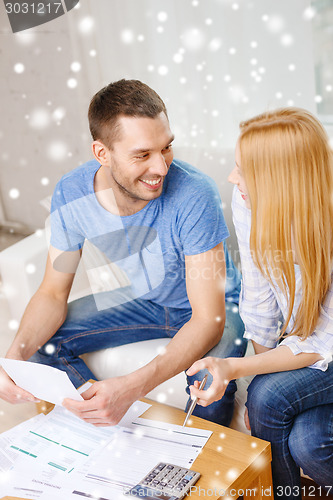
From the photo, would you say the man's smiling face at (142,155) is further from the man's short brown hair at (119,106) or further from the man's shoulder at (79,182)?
the man's shoulder at (79,182)

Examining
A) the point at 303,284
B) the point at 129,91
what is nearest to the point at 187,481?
the point at 303,284

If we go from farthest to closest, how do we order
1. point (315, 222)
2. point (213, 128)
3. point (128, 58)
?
point (128, 58)
point (213, 128)
point (315, 222)

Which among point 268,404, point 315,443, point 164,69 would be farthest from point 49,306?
point 164,69

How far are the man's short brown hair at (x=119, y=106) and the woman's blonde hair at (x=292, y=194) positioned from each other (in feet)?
0.97

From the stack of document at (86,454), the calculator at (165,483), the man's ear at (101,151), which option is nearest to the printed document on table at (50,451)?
the stack of document at (86,454)

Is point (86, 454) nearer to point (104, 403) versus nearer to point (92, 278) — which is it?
point (104, 403)

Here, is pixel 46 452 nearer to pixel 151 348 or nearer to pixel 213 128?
pixel 151 348

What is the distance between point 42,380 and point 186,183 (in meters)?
0.60

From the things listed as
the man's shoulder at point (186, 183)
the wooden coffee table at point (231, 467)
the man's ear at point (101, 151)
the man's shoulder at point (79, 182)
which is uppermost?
the man's ear at point (101, 151)

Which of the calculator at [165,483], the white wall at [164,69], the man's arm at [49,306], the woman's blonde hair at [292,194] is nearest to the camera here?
the calculator at [165,483]

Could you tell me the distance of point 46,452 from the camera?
1096mm

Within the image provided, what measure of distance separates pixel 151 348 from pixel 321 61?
1.12 meters

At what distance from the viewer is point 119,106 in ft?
4.45

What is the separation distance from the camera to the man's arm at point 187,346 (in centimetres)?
113
